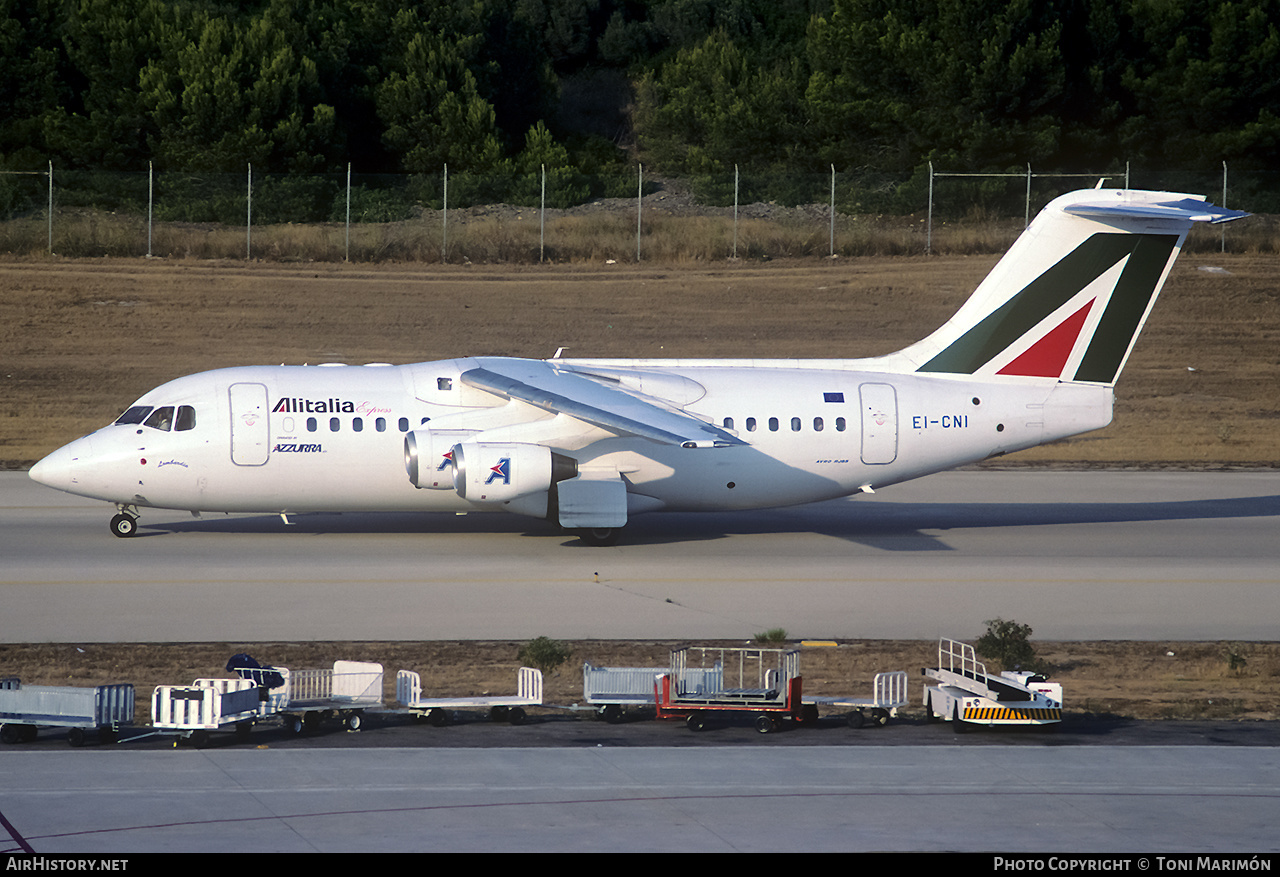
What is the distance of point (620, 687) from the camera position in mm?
14922

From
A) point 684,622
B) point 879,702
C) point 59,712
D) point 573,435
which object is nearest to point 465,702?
point 59,712

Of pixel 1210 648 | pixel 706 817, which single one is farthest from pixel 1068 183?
pixel 706 817

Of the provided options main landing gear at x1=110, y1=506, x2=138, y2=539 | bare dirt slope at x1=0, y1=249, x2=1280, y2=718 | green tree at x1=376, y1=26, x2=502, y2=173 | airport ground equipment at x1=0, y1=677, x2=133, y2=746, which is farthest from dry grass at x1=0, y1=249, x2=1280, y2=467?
airport ground equipment at x1=0, y1=677, x2=133, y2=746

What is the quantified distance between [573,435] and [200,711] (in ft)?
37.4

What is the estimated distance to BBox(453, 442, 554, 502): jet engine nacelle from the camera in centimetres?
2312

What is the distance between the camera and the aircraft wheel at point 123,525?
81.8ft

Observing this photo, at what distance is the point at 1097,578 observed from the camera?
878 inches

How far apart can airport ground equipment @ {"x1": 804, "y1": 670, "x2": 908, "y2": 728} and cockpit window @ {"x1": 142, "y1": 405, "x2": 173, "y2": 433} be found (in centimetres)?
1383

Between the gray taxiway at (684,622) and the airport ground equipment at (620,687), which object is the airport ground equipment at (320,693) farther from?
the airport ground equipment at (620,687)

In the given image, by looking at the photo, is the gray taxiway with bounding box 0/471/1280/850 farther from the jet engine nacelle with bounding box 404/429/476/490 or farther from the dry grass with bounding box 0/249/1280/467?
the dry grass with bounding box 0/249/1280/467

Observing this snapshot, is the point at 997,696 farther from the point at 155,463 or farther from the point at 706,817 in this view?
the point at 155,463

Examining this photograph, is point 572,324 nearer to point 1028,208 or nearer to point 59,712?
point 1028,208

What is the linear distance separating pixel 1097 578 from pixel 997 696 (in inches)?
347

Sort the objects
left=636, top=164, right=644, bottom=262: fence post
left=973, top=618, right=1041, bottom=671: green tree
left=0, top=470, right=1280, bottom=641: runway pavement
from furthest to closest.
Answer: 1. left=636, top=164, right=644, bottom=262: fence post
2. left=0, top=470, right=1280, bottom=641: runway pavement
3. left=973, top=618, right=1041, bottom=671: green tree
